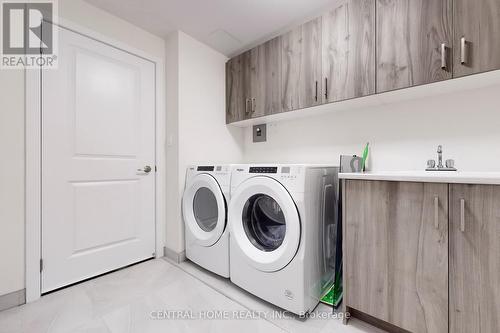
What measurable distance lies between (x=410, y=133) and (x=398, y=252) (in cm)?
96

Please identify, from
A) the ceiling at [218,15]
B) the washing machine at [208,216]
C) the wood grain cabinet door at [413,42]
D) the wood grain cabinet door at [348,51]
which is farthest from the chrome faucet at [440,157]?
the washing machine at [208,216]

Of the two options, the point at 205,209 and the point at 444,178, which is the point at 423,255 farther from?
the point at 205,209

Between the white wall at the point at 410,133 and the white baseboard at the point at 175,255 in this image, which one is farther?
the white baseboard at the point at 175,255

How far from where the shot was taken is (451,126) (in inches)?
57.3

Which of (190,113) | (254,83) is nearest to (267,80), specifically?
(254,83)

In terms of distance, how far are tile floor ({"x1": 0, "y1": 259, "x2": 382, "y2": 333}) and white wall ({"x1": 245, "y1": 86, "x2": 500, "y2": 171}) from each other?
1.17m

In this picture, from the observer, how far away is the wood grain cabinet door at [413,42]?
46.9 inches

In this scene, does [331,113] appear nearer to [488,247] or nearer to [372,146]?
[372,146]

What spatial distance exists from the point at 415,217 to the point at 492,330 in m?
0.48

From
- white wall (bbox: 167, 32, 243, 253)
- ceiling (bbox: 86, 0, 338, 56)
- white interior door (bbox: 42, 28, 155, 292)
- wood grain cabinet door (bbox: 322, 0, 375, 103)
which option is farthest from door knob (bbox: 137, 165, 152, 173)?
wood grain cabinet door (bbox: 322, 0, 375, 103)

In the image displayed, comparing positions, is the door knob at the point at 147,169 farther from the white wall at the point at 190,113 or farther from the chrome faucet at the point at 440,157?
the chrome faucet at the point at 440,157

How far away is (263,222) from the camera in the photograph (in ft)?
5.32

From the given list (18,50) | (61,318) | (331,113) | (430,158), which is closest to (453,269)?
(430,158)

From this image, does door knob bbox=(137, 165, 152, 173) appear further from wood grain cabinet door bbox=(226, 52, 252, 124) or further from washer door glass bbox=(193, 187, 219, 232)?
wood grain cabinet door bbox=(226, 52, 252, 124)
